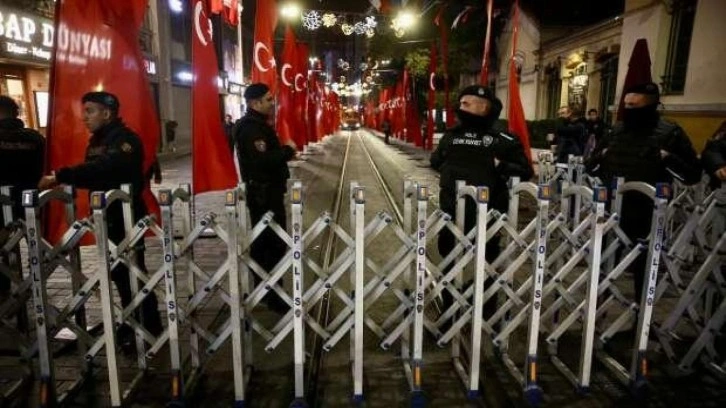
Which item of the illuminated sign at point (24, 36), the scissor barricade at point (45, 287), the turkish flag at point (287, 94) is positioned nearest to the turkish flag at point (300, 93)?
the turkish flag at point (287, 94)

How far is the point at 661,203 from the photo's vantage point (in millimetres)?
3287

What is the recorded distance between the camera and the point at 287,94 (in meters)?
15.6

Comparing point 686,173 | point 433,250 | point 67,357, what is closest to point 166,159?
point 433,250

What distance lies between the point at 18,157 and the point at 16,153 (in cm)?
5

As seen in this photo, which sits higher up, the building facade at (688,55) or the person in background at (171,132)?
the building facade at (688,55)

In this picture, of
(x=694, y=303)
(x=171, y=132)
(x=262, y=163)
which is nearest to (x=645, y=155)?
(x=694, y=303)

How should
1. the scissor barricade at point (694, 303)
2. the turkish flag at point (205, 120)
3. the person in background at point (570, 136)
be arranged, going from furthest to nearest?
the person in background at point (570, 136), the turkish flag at point (205, 120), the scissor barricade at point (694, 303)

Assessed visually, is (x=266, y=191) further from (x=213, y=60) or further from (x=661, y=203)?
(x=661, y=203)

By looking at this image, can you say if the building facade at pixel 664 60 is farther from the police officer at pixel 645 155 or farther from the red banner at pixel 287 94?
the police officer at pixel 645 155

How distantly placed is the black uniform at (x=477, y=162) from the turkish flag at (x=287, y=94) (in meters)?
10.4

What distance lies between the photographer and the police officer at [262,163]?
4.93 metres

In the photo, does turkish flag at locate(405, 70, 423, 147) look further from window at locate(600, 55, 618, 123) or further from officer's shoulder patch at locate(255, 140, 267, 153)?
officer's shoulder patch at locate(255, 140, 267, 153)

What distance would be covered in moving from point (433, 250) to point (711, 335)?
4.08 meters

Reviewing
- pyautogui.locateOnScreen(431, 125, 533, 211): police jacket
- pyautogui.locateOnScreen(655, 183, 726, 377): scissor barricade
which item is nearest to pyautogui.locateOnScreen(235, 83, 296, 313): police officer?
pyautogui.locateOnScreen(431, 125, 533, 211): police jacket
